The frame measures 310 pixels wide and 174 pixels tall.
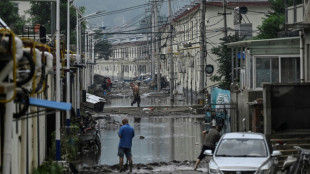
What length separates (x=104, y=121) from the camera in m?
40.5

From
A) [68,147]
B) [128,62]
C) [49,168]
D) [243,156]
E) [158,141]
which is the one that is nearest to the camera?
[243,156]

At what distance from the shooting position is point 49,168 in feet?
61.4

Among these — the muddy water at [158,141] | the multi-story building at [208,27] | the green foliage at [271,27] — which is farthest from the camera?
the multi-story building at [208,27]

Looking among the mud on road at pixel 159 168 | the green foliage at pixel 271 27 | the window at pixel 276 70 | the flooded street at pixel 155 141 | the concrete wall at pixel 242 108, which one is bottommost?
the mud on road at pixel 159 168

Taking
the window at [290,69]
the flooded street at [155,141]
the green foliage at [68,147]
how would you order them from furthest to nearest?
1. the window at [290,69]
2. the flooded street at [155,141]
3. the green foliage at [68,147]

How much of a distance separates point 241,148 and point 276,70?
11877 millimetres

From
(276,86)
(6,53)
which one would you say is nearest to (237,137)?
(276,86)

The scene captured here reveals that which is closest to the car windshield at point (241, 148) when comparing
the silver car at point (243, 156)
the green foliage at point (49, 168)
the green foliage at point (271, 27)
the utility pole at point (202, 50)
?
the silver car at point (243, 156)

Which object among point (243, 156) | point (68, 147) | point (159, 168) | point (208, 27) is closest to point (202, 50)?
point (208, 27)

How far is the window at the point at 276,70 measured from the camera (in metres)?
29.4

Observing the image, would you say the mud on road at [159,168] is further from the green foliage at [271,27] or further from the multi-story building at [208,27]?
the multi-story building at [208,27]

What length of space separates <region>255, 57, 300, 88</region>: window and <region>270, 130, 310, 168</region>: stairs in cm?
579

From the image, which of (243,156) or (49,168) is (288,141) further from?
(49,168)

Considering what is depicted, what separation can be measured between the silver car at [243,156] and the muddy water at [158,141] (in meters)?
6.36
